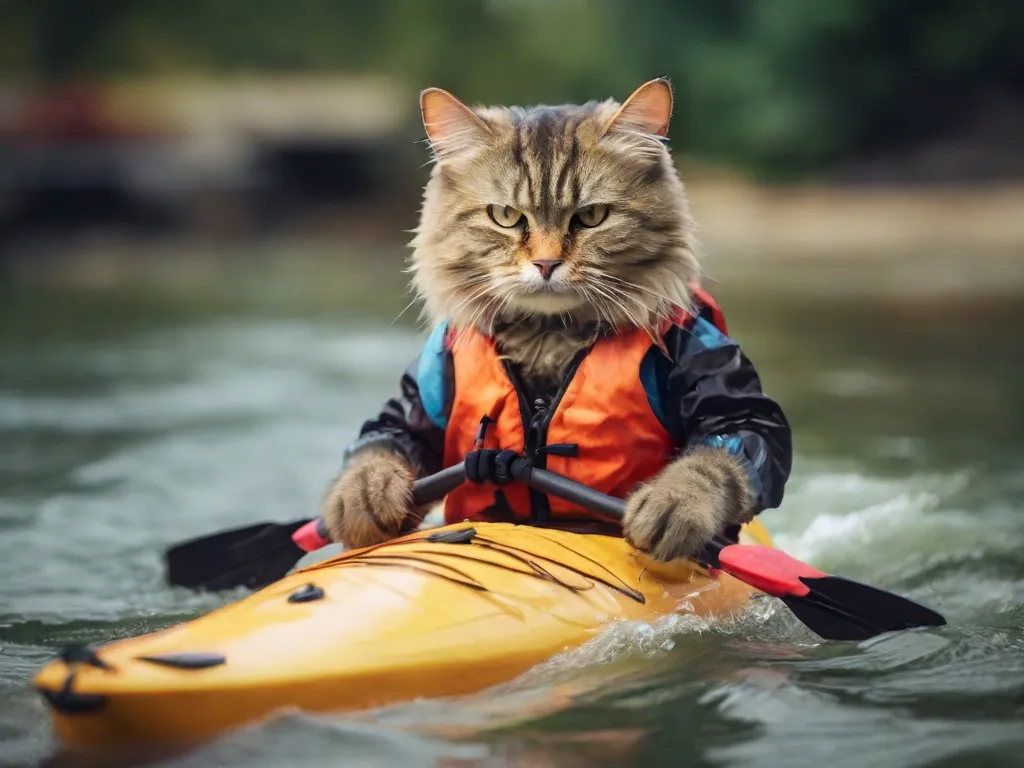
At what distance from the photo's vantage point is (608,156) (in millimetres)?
3029

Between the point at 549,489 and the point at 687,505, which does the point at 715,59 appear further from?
the point at 687,505

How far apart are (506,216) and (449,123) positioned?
257 mm

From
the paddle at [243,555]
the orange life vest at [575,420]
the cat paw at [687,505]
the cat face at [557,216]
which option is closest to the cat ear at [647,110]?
the cat face at [557,216]

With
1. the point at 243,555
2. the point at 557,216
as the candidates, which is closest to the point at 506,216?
the point at 557,216

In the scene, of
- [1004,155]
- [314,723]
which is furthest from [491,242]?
[1004,155]

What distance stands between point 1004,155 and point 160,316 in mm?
10176

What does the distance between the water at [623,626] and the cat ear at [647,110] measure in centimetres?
106

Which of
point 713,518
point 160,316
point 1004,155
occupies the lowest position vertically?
point 713,518

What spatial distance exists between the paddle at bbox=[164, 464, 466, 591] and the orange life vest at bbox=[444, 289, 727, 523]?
1.82 feet

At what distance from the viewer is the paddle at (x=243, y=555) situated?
11.6ft

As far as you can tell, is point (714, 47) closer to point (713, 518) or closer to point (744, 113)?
point (744, 113)

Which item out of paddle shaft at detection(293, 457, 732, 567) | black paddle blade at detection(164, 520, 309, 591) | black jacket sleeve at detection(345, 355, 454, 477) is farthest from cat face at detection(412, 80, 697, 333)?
black paddle blade at detection(164, 520, 309, 591)

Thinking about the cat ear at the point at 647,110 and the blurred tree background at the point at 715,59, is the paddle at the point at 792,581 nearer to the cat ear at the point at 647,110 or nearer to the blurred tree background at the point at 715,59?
the cat ear at the point at 647,110

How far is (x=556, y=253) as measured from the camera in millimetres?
2930
